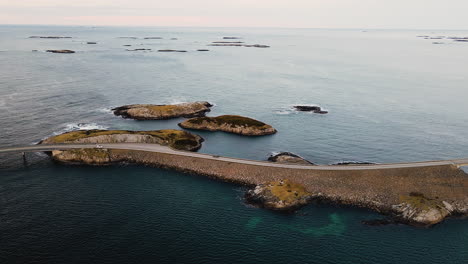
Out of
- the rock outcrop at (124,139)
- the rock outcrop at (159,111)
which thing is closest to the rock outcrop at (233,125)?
the rock outcrop at (159,111)

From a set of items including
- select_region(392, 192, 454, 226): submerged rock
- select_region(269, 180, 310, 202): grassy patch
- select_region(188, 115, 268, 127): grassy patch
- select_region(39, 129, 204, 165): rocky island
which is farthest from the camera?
select_region(188, 115, 268, 127): grassy patch

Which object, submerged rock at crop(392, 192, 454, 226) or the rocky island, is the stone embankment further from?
the rocky island

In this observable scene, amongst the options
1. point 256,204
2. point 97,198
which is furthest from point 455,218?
point 97,198

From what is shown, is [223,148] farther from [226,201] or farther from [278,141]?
[226,201]

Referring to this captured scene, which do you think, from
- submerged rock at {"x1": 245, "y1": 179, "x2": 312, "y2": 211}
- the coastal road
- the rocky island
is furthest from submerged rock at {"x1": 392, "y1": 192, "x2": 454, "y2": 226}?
the rocky island

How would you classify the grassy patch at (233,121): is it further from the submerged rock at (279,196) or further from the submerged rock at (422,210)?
the submerged rock at (422,210)

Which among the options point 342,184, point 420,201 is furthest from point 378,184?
point 420,201
